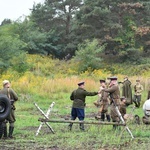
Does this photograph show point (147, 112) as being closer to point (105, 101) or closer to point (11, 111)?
point (105, 101)

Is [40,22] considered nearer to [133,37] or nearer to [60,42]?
[60,42]

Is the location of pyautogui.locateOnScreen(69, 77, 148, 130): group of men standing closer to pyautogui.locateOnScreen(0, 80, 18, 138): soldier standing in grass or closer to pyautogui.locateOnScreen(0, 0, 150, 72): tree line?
pyautogui.locateOnScreen(0, 80, 18, 138): soldier standing in grass

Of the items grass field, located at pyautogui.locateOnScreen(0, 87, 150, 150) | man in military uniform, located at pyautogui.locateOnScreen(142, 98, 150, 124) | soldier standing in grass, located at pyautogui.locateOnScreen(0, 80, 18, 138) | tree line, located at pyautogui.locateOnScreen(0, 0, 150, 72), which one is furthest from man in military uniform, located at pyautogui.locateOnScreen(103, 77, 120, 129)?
tree line, located at pyautogui.locateOnScreen(0, 0, 150, 72)

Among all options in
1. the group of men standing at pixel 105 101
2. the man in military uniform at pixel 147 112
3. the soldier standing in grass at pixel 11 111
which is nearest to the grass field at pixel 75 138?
the man in military uniform at pixel 147 112

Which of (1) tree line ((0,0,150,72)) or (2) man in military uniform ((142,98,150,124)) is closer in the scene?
(2) man in military uniform ((142,98,150,124))

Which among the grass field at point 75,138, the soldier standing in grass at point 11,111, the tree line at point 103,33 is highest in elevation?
the tree line at point 103,33

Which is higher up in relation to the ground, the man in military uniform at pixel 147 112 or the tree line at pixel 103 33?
the tree line at pixel 103 33

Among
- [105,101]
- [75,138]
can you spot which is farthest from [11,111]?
[105,101]

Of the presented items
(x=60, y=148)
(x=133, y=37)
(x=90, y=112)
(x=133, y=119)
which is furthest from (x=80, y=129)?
(x=133, y=37)

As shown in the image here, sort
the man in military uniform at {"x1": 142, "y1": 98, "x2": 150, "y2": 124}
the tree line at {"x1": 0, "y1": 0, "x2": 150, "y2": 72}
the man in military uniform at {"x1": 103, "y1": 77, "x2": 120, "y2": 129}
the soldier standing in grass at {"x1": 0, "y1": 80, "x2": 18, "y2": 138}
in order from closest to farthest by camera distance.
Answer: the soldier standing in grass at {"x1": 0, "y1": 80, "x2": 18, "y2": 138} → the man in military uniform at {"x1": 103, "y1": 77, "x2": 120, "y2": 129} → the man in military uniform at {"x1": 142, "y1": 98, "x2": 150, "y2": 124} → the tree line at {"x1": 0, "y1": 0, "x2": 150, "y2": 72}

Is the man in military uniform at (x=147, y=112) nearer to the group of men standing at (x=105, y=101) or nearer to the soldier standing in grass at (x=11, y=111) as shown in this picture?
the group of men standing at (x=105, y=101)

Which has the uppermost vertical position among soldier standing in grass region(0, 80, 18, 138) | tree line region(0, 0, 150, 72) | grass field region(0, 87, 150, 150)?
tree line region(0, 0, 150, 72)

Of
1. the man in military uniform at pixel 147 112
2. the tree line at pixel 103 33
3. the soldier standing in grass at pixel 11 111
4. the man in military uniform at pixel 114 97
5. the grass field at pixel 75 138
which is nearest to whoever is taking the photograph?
the grass field at pixel 75 138

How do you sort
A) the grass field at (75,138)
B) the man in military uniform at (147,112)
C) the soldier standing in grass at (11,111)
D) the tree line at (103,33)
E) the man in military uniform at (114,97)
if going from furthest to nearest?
the tree line at (103,33), the man in military uniform at (147,112), the man in military uniform at (114,97), the soldier standing in grass at (11,111), the grass field at (75,138)
